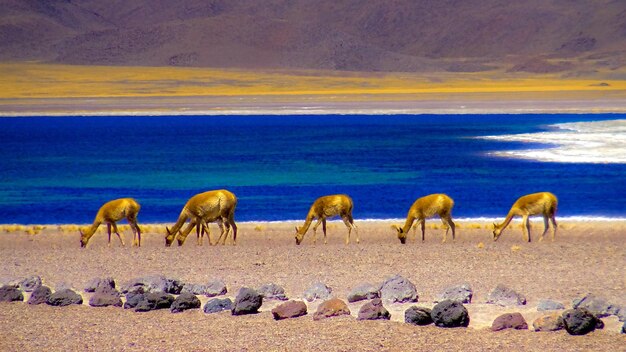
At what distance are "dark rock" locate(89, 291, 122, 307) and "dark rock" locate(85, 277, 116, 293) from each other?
121 millimetres

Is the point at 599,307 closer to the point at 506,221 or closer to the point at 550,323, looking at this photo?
the point at 550,323

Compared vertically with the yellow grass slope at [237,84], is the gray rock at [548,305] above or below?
below

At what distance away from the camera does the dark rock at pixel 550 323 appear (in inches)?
374

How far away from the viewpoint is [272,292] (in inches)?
448

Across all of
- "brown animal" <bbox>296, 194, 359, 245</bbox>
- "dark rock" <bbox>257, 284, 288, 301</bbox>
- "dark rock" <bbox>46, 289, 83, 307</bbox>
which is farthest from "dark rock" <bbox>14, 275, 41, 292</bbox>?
"brown animal" <bbox>296, 194, 359, 245</bbox>

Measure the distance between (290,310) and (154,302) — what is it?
1529 millimetres

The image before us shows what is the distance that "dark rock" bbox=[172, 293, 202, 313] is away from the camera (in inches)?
422

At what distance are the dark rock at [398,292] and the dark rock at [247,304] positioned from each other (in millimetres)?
1408

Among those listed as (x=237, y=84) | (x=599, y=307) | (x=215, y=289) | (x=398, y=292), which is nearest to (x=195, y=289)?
(x=215, y=289)

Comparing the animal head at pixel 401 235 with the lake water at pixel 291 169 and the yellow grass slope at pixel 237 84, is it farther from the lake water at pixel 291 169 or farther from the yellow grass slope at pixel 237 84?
the yellow grass slope at pixel 237 84

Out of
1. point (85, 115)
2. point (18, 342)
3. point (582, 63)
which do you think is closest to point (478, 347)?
point (18, 342)

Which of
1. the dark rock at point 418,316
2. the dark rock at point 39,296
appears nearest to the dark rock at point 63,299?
the dark rock at point 39,296

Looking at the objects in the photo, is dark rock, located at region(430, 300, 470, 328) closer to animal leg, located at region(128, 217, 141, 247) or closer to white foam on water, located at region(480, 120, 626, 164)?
animal leg, located at region(128, 217, 141, 247)

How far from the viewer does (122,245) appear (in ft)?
54.0
